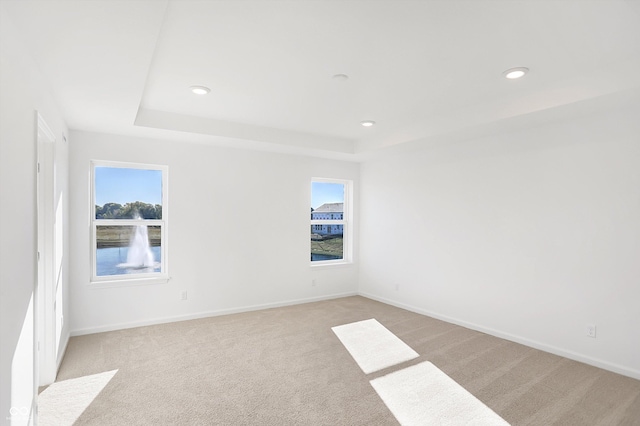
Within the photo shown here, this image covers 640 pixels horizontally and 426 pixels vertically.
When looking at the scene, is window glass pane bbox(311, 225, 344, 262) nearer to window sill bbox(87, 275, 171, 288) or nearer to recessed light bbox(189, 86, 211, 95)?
window sill bbox(87, 275, 171, 288)

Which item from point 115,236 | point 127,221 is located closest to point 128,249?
point 115,236

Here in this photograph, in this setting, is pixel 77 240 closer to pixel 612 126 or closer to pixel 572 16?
pixel 572 16

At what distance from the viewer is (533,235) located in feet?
12.3

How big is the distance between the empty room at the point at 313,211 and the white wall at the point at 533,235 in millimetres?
22

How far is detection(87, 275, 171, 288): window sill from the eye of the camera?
410 centimetres

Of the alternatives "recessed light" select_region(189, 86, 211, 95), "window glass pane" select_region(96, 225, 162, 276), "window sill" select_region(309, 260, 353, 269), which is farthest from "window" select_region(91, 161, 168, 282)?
"window sill" select_region(309, 260, 353, 269)

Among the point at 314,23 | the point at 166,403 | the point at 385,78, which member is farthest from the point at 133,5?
the point at 166,403

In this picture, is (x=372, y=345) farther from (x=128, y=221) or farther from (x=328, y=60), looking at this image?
(x=128, y=221)

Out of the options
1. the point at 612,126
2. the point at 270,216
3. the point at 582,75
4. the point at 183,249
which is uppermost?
the point at 582,75

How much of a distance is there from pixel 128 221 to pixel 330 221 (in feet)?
9.96

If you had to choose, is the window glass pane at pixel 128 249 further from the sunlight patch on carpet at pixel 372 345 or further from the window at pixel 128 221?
the sunlight patch on carpet at pixel 372 345

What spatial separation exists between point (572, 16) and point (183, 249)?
439cm

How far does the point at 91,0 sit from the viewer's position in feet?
5.13

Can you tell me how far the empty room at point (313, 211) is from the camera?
2.04m
